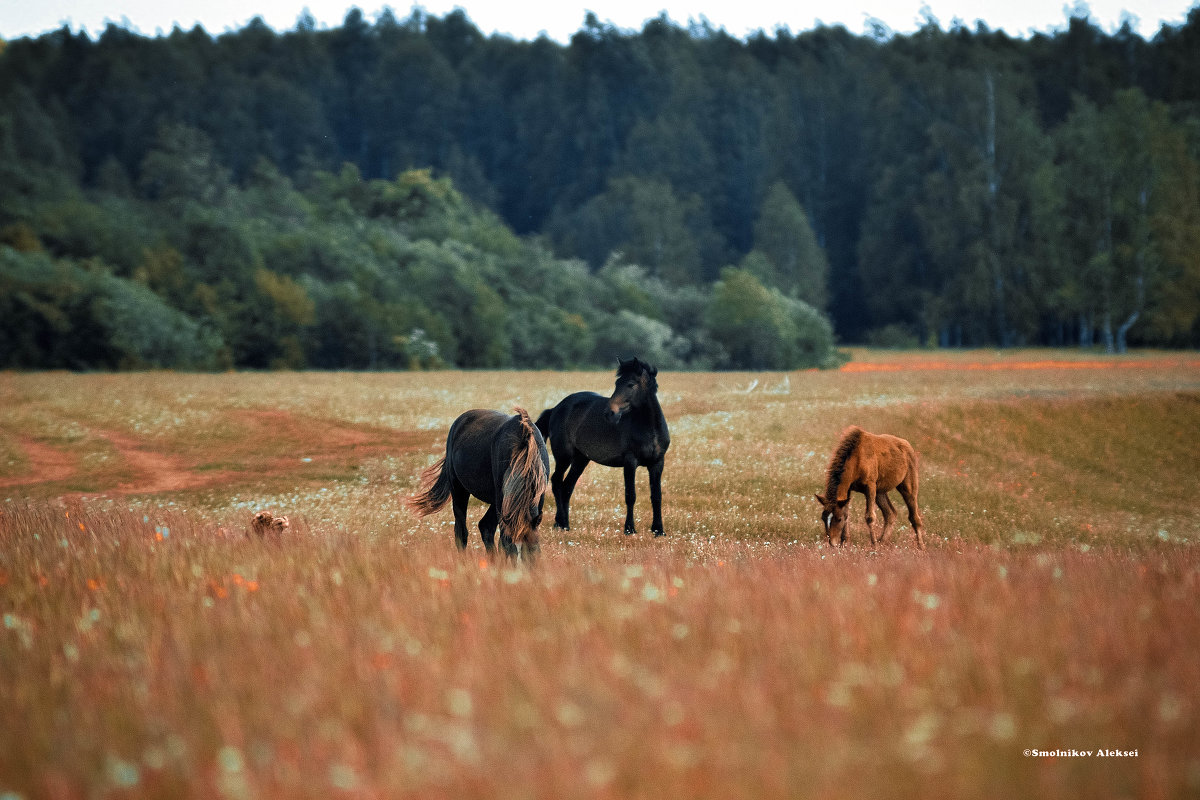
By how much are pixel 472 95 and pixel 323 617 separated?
545ft

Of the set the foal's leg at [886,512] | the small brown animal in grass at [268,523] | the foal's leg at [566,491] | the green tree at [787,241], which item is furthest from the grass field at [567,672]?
the green tree at [787,241]

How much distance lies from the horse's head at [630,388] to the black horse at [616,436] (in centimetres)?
2

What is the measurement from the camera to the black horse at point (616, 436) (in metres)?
16.2

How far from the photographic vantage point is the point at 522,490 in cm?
1022

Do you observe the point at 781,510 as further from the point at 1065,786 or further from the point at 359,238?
the point at 359,238

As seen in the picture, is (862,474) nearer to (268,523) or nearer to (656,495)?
(656,495)

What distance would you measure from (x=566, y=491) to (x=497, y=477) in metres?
6.45

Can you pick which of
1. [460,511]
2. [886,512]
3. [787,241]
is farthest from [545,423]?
[787,241]

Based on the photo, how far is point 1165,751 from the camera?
3.92 metres

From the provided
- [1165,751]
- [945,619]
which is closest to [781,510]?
[945,619]

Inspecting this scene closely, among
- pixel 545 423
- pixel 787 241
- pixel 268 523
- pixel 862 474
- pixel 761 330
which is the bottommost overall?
pixel 862 474

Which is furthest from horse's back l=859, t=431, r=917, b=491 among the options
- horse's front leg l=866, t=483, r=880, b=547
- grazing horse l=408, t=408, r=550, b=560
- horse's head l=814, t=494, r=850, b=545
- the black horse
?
grazing horse l=408, t=408, r=550, b=560

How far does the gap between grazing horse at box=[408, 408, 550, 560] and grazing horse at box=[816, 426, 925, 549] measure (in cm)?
587

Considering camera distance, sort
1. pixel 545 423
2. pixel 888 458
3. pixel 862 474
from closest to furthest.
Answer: pixel 862 474 → pixel 888 458 → pixel 545 423
